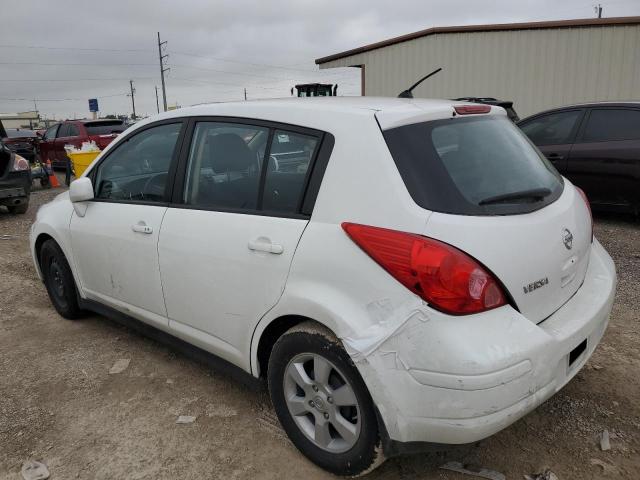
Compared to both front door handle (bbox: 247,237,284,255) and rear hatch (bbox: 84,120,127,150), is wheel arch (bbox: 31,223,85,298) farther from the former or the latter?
rear hatch (bbox: 84,120,127,150)

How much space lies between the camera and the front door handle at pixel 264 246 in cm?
231

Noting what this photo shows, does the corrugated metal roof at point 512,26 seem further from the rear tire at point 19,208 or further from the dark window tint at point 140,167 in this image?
the dark window tint at point 140,167

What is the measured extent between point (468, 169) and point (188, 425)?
190cm

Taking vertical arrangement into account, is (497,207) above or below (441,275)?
above

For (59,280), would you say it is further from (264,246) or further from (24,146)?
(24,146)

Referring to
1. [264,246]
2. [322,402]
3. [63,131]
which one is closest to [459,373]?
[322,402]

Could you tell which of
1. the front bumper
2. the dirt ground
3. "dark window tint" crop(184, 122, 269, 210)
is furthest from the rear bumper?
the front bumper

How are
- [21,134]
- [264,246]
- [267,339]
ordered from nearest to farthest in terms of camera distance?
[264,246]
[267,339]
[21,134]

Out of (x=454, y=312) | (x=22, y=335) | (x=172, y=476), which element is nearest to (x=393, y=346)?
(x=454, y=312)

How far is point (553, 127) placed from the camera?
707cm

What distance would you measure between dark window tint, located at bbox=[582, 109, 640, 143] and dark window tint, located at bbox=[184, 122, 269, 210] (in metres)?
5.43

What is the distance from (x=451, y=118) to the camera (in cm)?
238

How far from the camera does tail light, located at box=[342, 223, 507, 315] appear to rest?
1.88 meters

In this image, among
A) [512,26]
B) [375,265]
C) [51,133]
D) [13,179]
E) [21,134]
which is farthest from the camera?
[21,134]
